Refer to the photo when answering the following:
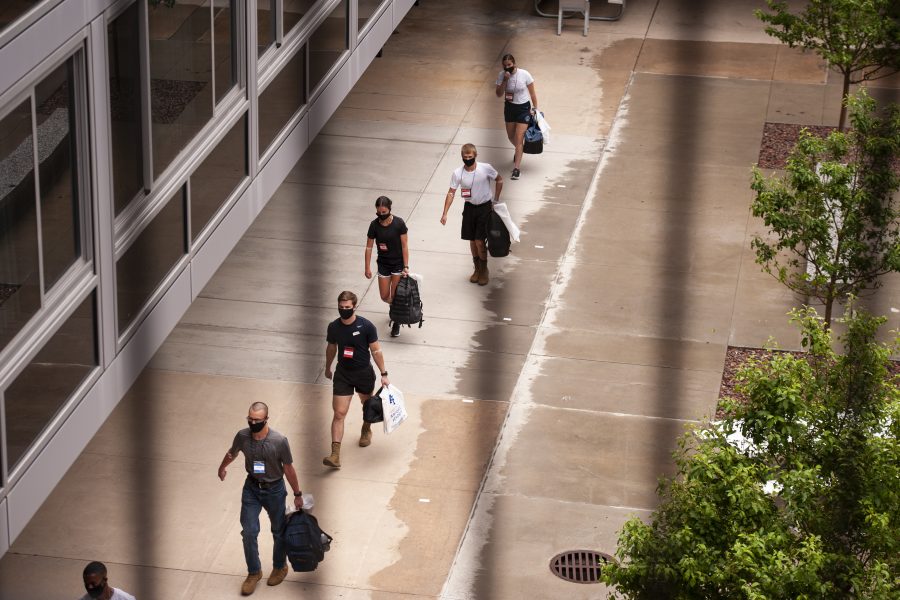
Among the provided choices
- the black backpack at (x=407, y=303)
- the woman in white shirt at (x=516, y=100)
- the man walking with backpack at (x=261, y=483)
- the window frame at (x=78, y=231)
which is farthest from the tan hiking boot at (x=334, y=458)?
the woman in white shirt at (x=516, y=100)

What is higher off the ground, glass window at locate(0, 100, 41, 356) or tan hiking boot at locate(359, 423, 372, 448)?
glass window at locate(0, 100, 41, 356)

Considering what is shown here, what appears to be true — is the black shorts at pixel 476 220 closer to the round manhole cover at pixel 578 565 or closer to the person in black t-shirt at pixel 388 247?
the person in black t-shirt at pixel 388 247

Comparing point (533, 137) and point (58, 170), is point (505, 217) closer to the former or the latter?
point (533, 137)

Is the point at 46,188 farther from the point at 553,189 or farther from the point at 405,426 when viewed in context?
the point at 553,189

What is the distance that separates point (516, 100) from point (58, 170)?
8.29 meters

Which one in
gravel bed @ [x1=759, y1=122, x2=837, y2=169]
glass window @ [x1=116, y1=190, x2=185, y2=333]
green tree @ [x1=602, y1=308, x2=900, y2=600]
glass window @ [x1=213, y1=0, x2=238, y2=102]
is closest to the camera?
green tree @ [x1=602, y1=308, x2=900, y2=600]

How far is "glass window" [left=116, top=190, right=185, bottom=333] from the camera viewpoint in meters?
5.36

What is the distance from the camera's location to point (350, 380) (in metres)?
8.34

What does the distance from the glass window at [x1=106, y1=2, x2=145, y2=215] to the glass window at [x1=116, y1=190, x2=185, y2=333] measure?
0.91ft

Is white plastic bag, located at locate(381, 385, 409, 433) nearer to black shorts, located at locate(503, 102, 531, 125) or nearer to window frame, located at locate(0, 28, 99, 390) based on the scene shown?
window frame, located at locate(0, 28, 99, 390)

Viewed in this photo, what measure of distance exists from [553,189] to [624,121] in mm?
2080

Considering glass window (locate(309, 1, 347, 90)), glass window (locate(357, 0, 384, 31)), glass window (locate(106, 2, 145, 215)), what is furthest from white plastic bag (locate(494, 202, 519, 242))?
glass window (locate(106, 2, 145, 215))

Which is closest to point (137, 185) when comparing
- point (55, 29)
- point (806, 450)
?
point (55, 29)

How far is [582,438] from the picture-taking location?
8984 millimetres
